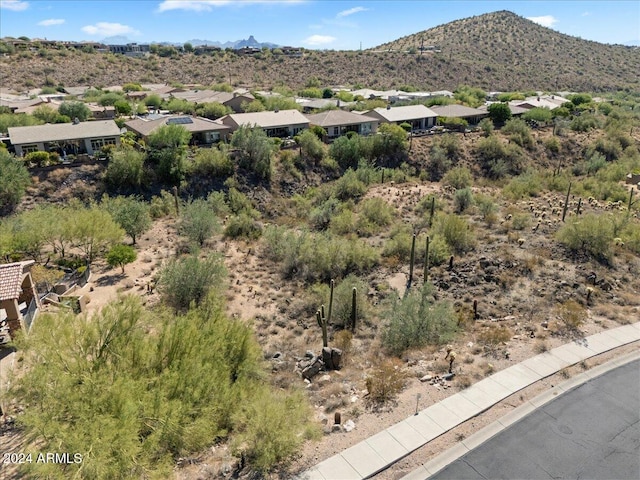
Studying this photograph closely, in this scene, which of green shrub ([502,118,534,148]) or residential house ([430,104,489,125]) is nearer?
green shrub ([502,118,534,148])

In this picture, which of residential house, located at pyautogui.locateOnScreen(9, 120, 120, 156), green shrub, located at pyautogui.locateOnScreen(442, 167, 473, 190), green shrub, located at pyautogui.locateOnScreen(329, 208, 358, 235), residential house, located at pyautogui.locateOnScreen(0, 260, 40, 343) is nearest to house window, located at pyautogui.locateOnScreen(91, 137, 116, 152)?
residential house, located at pyautogui.locateOnScreen(9, 120, 120, 156)

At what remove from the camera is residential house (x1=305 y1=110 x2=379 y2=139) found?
183 feet

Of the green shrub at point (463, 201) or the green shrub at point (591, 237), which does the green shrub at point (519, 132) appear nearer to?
the green shrub at point (463, 201)

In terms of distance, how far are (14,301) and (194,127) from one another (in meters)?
35.5

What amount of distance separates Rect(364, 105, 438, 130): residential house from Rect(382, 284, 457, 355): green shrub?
41597mm

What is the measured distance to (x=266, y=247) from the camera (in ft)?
107

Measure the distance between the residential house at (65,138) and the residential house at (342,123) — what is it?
920 inches

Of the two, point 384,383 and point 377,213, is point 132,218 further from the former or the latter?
point 384,383

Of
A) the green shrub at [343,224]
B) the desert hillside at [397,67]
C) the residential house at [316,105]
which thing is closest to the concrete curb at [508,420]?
the green shrub at [343,224]

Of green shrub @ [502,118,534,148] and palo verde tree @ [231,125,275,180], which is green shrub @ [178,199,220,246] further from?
green shrub @ [502,118,534,148]

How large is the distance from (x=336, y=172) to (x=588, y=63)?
118922mm

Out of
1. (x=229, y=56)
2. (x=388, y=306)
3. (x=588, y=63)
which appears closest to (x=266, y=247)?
(x=388, y=306)

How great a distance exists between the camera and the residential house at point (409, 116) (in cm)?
5922

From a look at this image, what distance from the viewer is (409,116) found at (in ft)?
199
